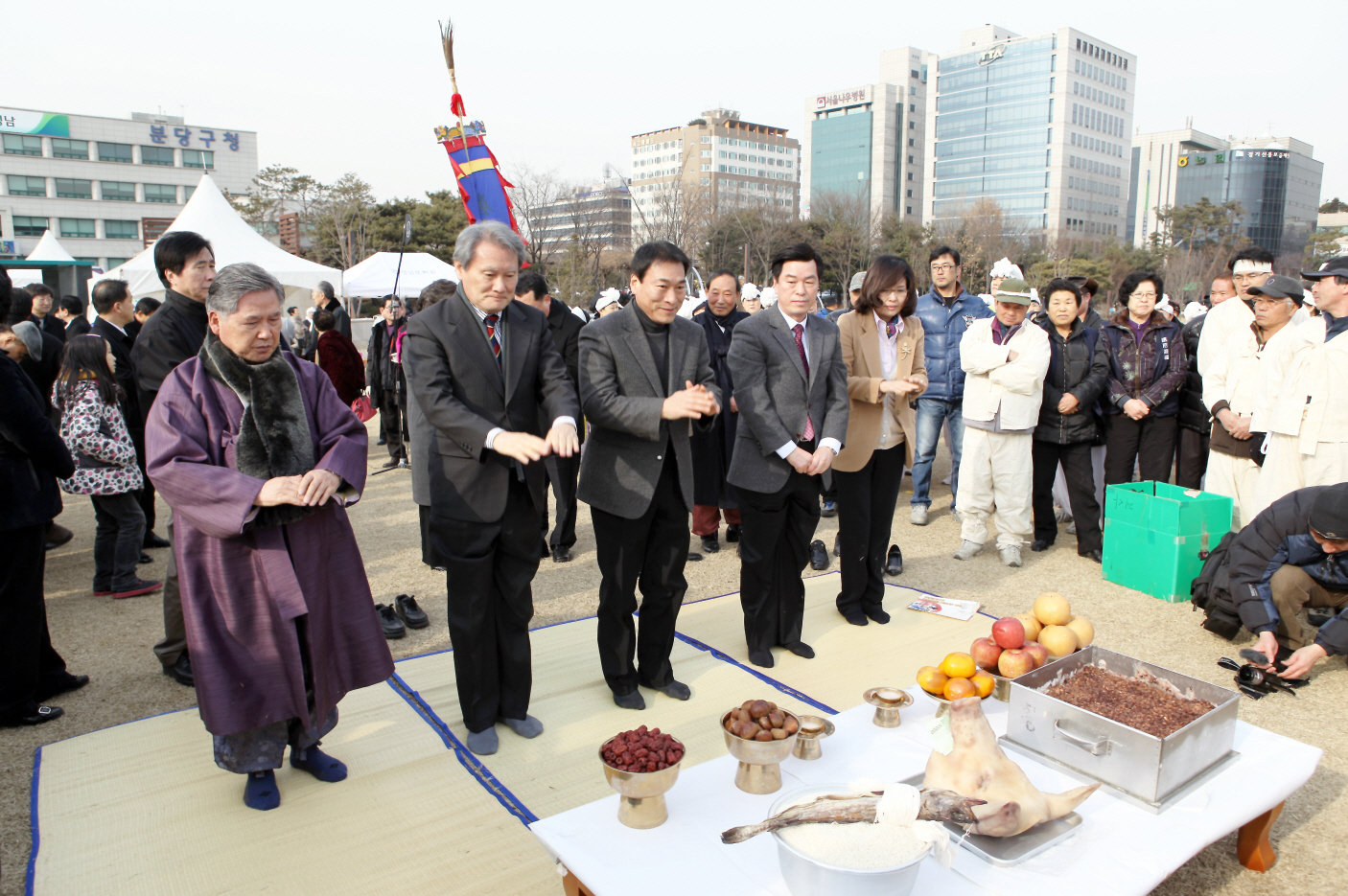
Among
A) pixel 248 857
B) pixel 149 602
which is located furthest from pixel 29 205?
pixel 248 857

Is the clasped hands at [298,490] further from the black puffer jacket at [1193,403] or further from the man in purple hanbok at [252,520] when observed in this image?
the black puffer jacket at [1193,403]

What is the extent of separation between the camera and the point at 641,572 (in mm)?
3393

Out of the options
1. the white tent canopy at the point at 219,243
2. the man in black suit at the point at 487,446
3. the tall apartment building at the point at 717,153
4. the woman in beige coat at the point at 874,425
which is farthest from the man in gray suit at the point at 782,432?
the tall apartment building at the point at 717,153

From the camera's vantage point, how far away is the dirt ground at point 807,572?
8.15ft

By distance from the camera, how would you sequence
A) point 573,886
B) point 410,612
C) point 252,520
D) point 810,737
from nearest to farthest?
point 573,886
point 810,737
point 252,520
point 410,612

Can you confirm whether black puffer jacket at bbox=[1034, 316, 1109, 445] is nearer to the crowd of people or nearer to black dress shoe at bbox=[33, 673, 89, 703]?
the crowd of people

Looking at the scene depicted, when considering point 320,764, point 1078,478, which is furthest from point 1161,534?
point 320,764

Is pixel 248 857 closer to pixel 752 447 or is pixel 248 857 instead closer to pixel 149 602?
pixel 752 447

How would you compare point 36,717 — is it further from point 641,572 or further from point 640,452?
point 640,452

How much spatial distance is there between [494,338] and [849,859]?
2.01m

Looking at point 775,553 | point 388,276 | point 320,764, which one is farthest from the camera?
point 388,276

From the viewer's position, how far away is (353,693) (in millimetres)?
3475

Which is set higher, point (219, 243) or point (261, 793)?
point (219, 243)

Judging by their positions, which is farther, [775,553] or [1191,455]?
[1191,455]
